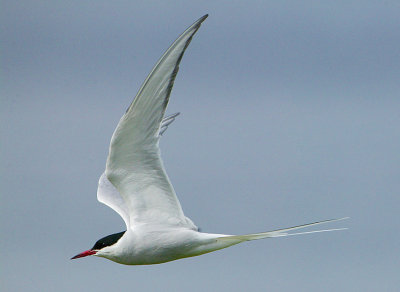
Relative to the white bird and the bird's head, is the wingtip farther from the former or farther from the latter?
the bird's head

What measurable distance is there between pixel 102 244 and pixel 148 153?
1.65 metres

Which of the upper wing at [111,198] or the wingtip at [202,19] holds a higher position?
the wingtip at [202,19]

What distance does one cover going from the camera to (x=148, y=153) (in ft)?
32.1

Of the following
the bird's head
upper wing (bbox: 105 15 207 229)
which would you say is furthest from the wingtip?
the bird's head

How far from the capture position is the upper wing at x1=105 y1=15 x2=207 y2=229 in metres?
8.77

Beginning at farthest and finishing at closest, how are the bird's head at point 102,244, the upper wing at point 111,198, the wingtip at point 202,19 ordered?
→ the upper wing at point 111,198 < the bird's head at point 102,244 < the wingtip at point 202,19

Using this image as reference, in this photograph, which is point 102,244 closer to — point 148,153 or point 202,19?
point 148,153

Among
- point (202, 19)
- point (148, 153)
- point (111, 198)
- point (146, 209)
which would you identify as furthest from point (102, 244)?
point (202, 19)

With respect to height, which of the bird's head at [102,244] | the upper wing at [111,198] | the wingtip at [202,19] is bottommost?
the bird's head at [102,244]

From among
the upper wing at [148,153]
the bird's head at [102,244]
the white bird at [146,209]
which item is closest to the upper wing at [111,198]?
the upper wing at [148,153]

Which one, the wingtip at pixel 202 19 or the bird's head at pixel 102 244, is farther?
the bird's head at pixel 102 244

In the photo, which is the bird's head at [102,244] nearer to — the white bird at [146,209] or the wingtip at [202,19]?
the white bird at [146,209]

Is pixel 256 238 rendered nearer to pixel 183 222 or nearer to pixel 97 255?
pixel 183 222

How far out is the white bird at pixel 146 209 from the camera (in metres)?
9.47
